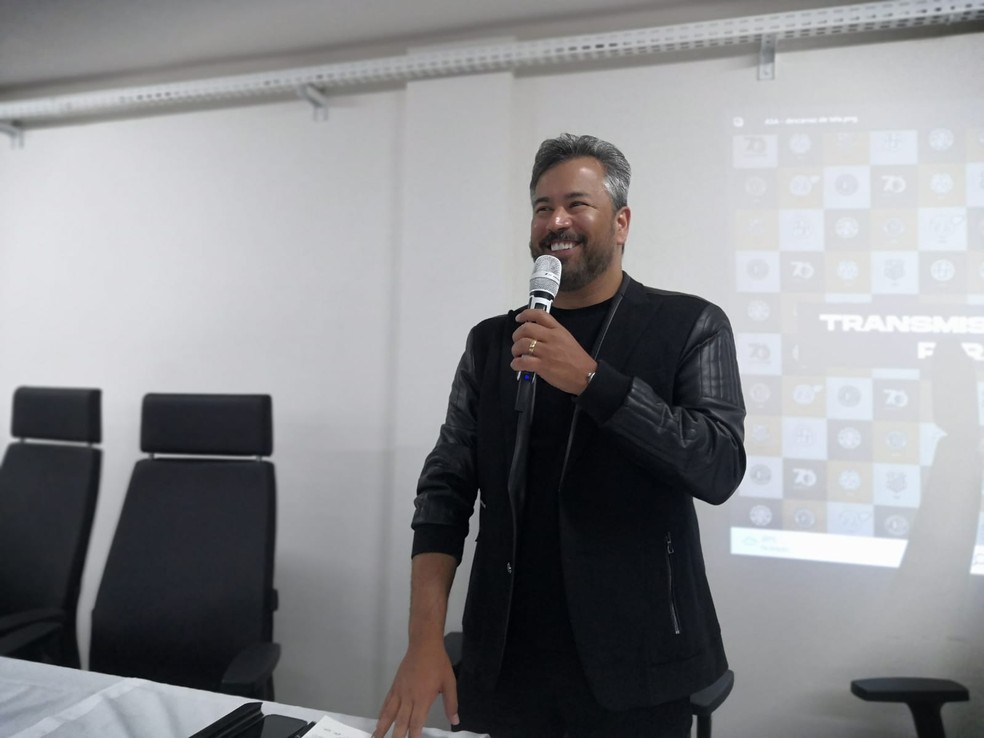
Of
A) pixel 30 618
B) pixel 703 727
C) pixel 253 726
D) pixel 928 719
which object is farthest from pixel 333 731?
pixel 928 719

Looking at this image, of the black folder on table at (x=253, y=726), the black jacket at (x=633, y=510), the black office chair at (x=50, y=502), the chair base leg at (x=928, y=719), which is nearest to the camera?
the black folder on table at (x=253, y=726)

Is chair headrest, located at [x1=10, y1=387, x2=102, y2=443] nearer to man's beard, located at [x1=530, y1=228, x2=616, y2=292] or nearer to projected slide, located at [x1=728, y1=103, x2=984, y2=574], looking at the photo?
man's beard, located at [x1=530, y1=228, x2=616, y2=292]

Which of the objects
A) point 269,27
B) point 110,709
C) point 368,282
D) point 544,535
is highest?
point 269,27

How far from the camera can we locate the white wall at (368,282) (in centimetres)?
175

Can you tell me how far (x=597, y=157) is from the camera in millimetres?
1177

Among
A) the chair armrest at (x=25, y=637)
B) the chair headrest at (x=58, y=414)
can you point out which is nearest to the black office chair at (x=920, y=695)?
the chair armrest at (x=25, y=637)

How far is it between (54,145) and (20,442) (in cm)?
151

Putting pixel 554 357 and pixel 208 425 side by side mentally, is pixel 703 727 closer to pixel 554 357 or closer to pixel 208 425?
pixel 554 357

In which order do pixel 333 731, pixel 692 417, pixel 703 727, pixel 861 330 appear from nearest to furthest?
pixel 333 731, pixel 692 417, pixel 703 727, pixel 861 330

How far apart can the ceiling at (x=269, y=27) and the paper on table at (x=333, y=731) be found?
7.14 feet

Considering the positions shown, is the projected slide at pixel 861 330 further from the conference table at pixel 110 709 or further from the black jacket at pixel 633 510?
the conference table at pixel 110 709

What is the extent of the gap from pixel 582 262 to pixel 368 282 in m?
1.34

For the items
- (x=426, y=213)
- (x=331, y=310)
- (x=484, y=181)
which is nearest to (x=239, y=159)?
(x=331, y=310)

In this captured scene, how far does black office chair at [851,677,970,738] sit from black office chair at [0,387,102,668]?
7.59 feet
